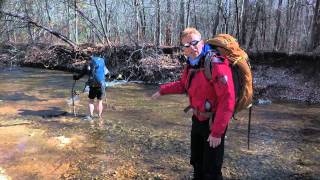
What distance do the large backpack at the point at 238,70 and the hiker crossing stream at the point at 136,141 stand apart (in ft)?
8.23

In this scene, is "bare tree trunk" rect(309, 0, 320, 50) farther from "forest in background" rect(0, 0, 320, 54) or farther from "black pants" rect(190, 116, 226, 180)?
"black pants" rect(190, 116, 226, 180)

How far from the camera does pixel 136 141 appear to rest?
8383 millimetres

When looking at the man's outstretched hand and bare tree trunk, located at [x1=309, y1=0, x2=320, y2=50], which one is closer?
the man's outstretched hand

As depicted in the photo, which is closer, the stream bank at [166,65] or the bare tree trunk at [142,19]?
the stream bank at [166,65]

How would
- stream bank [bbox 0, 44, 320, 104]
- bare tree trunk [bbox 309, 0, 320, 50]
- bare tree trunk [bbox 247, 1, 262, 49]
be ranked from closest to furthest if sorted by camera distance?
stream bank [bbox 0, 44, 320, 104] → bare tree trunk [bbox 309, 0, 320, 50] → bare tree trunk [bbox 247, 1, 262, 49]

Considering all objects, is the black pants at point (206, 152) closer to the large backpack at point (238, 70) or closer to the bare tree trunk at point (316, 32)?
the large backpack at point (238, 70)

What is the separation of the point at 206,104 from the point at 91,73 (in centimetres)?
604

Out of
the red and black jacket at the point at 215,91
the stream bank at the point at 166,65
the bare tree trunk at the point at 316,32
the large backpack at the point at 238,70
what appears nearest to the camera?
the red and black jacket at the point at 215,91

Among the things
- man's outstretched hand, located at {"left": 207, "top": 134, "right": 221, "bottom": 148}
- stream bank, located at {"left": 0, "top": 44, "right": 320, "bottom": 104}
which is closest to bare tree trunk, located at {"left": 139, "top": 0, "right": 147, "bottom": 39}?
stream bank, located at {"left": 0, "top": 44, "right": 320, "bottom": 104}

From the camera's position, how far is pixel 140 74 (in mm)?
19625

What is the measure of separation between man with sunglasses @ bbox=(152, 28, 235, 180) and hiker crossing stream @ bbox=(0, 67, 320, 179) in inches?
78.2

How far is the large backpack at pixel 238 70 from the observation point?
417 centimetres

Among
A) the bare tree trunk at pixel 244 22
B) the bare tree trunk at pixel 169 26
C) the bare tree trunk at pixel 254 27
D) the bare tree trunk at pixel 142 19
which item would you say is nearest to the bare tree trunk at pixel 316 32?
the bare tree trunk at pixel 254 27

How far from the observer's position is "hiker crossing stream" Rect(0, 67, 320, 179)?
22.0ft
